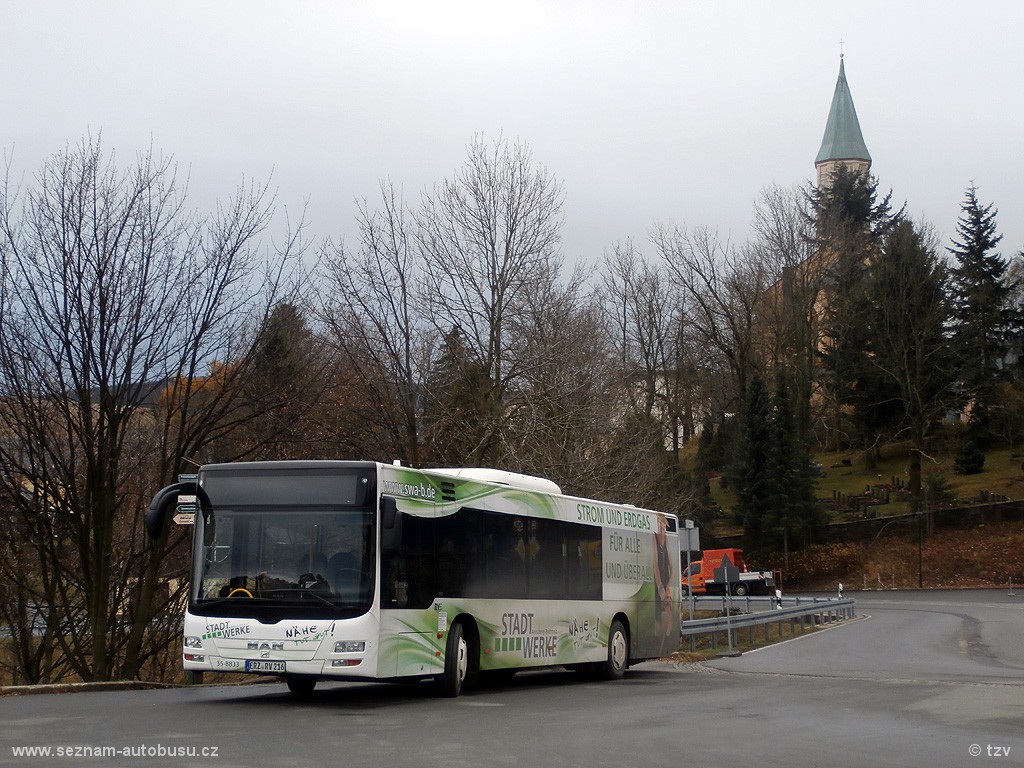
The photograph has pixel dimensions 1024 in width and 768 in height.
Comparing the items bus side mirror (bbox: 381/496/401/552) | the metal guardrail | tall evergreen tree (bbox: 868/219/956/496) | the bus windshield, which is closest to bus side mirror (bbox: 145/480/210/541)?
the bus windshield

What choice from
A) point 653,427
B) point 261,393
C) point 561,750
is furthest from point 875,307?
point 561,750

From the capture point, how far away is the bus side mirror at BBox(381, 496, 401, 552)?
13.0m

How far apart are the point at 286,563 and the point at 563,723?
3.39 meters

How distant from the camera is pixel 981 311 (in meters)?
78.2

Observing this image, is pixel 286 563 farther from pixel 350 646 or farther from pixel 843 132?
pixel 843 132

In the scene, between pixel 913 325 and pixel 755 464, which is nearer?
pixel 755 464

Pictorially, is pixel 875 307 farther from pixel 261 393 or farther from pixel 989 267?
pixel 261 393

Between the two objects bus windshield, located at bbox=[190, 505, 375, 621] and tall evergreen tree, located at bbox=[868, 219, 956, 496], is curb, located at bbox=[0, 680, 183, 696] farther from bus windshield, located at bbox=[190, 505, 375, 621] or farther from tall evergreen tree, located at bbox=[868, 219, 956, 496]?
tall evergreen tree, located at bbox=[868, 219, 956, 496]

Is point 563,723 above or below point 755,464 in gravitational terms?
below

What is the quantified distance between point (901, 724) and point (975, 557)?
52.4 metres

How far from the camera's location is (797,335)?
73562mm

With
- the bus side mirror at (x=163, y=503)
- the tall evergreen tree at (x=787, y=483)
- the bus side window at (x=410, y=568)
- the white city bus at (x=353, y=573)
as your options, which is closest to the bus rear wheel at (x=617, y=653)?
the white city bus at (x=353, y=573)

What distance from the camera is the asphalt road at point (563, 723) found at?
30.0ft

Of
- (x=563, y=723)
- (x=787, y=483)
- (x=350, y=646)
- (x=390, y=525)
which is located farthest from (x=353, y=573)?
(x=787, y=483)
